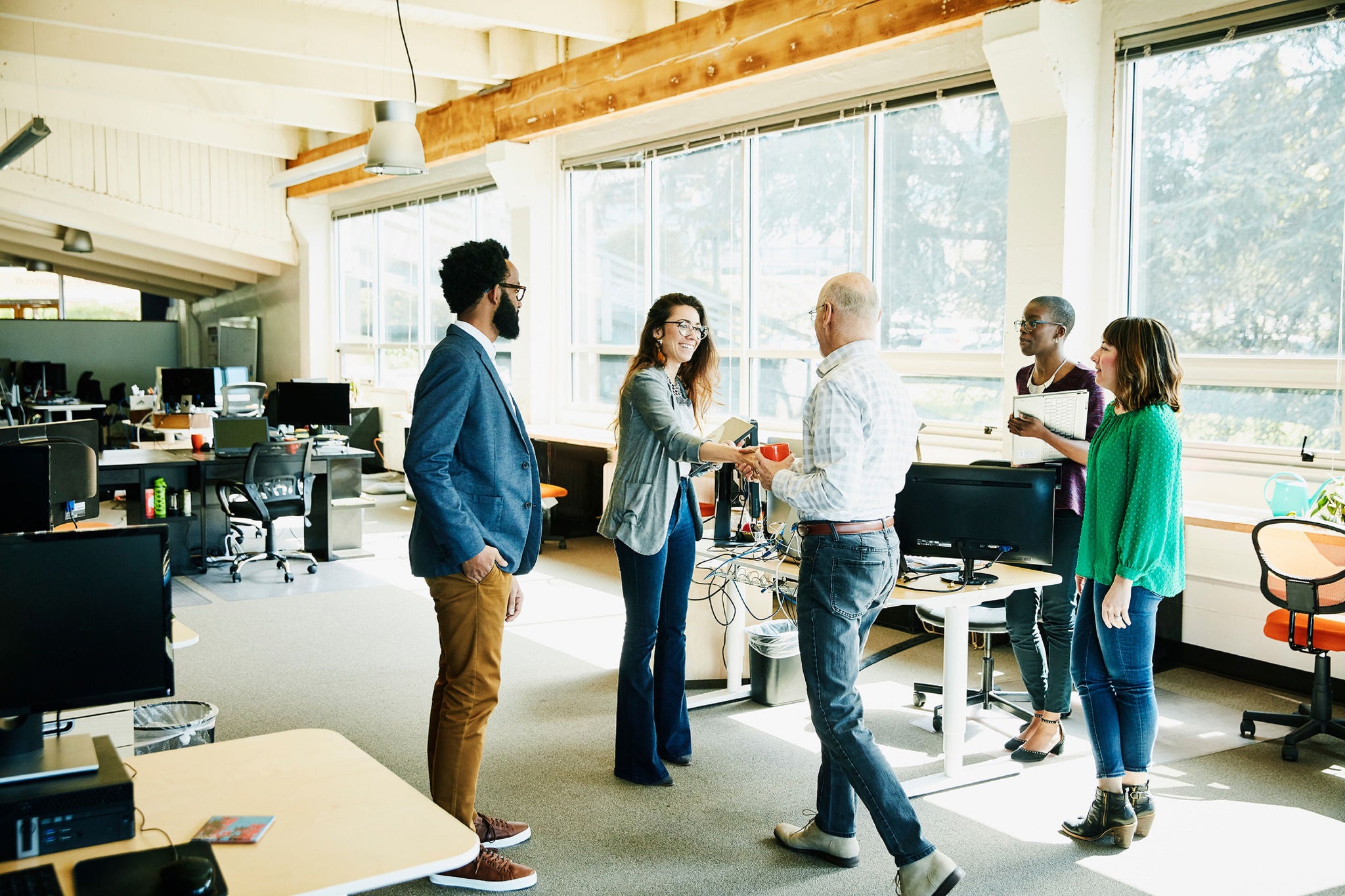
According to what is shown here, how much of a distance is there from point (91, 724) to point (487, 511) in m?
1.05

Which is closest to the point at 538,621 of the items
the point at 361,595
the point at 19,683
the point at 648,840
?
the point at 361,595

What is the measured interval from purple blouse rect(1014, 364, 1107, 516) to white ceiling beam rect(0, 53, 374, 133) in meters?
6.83

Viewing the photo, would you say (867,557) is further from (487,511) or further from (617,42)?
(617,42)

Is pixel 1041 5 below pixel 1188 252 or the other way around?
the other way around

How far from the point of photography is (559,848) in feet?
10.6

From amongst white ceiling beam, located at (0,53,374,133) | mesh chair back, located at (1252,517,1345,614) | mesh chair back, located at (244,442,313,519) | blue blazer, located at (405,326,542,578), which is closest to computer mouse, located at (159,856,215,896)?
blue blazer, located at (405,326,542,578)

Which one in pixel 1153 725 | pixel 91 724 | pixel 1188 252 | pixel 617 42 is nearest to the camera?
pixel 91 724

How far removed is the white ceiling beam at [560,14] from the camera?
637cm

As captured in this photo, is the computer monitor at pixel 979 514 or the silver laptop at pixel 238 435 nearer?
the computer monitor at pixel 979 514

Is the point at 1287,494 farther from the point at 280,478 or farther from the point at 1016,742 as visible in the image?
the point at 280,478

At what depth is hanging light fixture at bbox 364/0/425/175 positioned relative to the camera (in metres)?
6.71

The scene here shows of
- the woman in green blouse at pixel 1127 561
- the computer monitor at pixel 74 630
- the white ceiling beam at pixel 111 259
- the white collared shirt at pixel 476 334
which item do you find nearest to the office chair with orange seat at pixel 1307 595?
the woman in green blouse at pixel 1127 561

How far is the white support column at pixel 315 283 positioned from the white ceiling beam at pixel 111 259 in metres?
2.45

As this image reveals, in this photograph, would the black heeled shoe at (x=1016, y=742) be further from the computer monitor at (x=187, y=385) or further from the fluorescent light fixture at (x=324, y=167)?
the computer monitor at (x=187, y=385)
